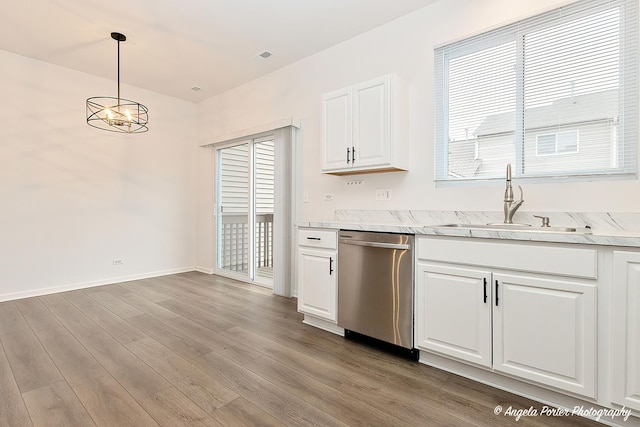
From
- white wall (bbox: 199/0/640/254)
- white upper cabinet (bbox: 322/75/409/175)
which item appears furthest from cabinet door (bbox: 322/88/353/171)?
white wall (bbox: 199/0/640/254)

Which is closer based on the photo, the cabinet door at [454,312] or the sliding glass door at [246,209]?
the cabinet door at [454,312]

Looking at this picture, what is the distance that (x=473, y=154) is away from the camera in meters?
2.59

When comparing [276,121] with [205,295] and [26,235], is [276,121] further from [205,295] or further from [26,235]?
[26,235]

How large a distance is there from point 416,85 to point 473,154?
0.82 meters

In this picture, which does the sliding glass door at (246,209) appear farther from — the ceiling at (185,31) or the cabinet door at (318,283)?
the cabinet door at (318,283)

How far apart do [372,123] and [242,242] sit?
→ 10.0ft

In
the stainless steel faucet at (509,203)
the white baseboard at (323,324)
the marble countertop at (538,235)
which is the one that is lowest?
the white baseboard at (323,324)

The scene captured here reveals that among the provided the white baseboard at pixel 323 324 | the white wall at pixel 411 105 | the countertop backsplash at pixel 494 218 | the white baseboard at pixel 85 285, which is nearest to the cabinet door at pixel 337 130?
the white wall at pixel 411 105

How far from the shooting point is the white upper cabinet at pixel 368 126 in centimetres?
271

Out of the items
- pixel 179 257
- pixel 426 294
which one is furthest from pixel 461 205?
pixel 179 257

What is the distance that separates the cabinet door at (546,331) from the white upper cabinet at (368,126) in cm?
137

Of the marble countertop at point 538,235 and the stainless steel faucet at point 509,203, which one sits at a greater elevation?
the stainless steel faucet at point 509,203

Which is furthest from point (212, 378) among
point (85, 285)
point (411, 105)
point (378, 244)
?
point (85, 285)

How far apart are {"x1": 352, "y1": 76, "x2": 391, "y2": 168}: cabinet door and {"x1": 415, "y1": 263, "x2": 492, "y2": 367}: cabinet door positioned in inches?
42.5
